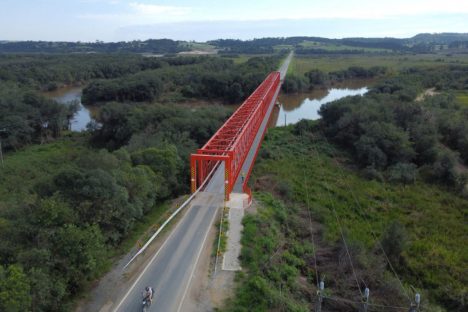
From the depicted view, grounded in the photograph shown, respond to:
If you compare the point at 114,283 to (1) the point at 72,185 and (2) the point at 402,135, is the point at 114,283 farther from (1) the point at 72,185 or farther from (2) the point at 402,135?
(2) the point at 402,135

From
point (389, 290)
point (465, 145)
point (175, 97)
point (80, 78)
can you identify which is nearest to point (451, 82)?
point (465, 145)

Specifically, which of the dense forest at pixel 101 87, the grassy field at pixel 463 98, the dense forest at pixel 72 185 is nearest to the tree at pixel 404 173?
the dense forest at pixel 72 185

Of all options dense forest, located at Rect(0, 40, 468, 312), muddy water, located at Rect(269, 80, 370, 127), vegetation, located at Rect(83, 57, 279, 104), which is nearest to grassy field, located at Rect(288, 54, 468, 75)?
muddy water, located at Rect(269, 80, 370, 127)

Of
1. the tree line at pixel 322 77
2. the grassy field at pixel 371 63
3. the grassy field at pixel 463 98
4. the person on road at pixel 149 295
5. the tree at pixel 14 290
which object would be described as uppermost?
the grassy field at pixel 371 63

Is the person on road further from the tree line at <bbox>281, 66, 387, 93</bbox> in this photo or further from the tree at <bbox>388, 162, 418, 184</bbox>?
the tree line at <bbox>281, 66, 387, 93</bbox>

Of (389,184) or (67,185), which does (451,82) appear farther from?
(67,185)

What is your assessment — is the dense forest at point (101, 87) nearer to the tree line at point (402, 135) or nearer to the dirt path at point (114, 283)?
the tree line at point (402, 135)
